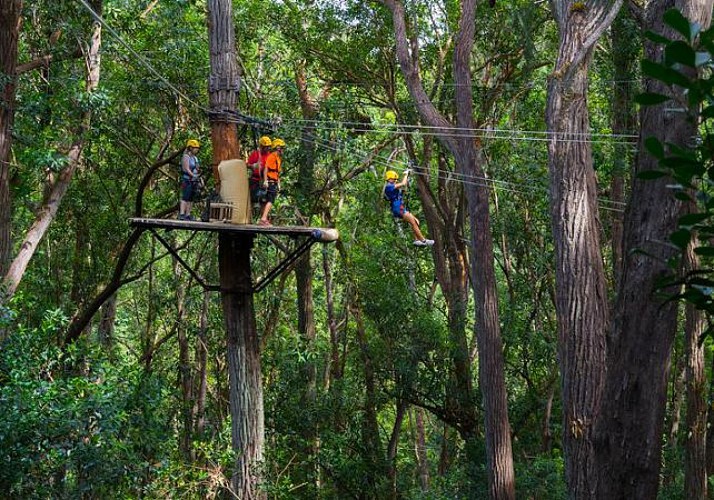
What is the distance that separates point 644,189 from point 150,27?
34.6 ft

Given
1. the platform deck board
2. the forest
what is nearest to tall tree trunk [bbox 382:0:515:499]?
the forest

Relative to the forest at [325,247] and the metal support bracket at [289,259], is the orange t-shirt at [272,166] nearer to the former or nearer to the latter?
the forest at [325,247]

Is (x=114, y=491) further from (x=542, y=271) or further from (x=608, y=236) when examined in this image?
(x=608, y=236)

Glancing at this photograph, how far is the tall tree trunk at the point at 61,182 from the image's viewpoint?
11.2m

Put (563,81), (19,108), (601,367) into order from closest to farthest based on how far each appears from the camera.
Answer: (601,367) < (563,81) < (19,108)

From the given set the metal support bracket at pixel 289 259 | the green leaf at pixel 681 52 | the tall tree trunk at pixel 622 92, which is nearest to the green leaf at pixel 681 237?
the green leaf at pixel 681 52

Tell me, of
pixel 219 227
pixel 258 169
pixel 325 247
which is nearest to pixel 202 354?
pixel 325 247

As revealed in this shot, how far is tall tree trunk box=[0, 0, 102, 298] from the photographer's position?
1120cm

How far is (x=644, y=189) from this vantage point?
157 inches

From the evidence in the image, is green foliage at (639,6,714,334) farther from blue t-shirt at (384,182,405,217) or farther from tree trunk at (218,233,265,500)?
blue t-shirt at (384,182,405,217)

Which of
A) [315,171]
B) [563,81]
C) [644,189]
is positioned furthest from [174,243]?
[644,189]

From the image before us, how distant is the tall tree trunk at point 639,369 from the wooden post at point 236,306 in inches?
252

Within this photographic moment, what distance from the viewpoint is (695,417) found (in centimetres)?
1288

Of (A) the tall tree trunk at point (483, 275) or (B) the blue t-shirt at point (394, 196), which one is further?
(A) the tall tree trunk at point (483, 275)
